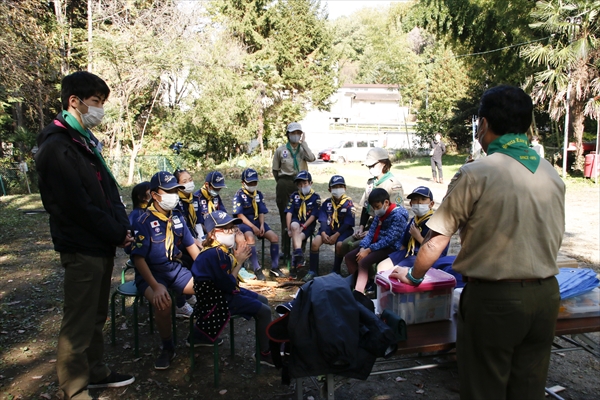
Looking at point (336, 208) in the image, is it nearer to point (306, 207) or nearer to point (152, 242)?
point (306, 207)

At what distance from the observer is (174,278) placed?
4172mm

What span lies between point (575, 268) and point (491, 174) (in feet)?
6.30

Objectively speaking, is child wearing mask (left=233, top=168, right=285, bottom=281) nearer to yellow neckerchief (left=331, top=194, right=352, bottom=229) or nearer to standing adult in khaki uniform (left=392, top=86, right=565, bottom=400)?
yellow neckerchief (left=331, top=194, right=352, bottom=229)

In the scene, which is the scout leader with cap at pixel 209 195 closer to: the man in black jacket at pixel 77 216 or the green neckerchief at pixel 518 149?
the man in black jacket at pixel 77 216

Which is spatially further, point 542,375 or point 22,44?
point 22,44

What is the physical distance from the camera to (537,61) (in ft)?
57.6

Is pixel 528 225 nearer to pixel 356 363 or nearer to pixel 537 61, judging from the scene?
pixel 356 363

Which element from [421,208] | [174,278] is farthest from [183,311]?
[421,208]

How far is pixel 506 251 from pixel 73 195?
8.87 ft

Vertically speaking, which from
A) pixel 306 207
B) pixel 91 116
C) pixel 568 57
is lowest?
pixel 306 207

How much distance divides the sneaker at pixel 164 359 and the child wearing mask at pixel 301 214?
272 cm

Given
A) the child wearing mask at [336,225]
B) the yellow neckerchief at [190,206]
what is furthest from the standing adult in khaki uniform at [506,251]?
the yellow neckerchief at [190,206]

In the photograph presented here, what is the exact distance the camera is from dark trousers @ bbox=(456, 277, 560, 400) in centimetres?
220

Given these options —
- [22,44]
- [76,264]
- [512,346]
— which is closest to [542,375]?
[512,346]
